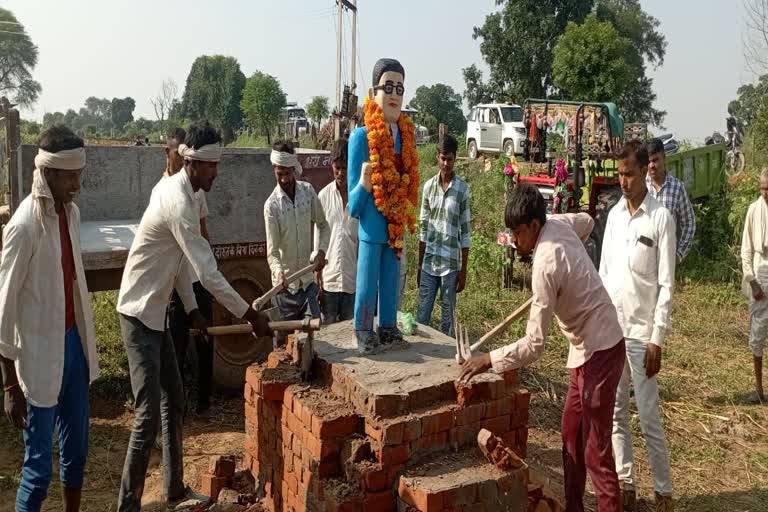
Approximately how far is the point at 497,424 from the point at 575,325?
2.12 ft

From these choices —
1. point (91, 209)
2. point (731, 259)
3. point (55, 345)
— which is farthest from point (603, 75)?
point (55, 345)

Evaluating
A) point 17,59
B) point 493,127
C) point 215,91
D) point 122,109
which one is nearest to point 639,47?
point 493,127

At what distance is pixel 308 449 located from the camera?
Answer: 3.21 metres

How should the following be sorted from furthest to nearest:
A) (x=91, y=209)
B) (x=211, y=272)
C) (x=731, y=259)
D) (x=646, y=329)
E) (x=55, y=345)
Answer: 1. (x=731, y=259)
2. (x=91, y=209)
3. (x=646, y=329)
4. (x=211, y=272)
5. (x=55, y=345)

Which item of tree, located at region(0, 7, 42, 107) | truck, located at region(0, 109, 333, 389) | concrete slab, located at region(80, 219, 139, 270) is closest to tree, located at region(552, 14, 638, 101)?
truck, located at region(0, 109, 333, 389)

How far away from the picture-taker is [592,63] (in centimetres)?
2414

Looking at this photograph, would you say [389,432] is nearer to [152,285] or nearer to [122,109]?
[152,285]

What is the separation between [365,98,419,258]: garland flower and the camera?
3.39 m

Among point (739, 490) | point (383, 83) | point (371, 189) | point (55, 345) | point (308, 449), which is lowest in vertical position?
point (739, 490)

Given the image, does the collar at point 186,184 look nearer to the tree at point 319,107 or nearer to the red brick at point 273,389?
the red brick at point 273,389

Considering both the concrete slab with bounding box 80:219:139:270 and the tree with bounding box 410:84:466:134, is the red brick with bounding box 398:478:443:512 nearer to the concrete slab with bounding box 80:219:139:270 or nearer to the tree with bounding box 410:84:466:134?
the concrete slab with bounding box 80:219:139:270

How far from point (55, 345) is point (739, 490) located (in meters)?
4.03

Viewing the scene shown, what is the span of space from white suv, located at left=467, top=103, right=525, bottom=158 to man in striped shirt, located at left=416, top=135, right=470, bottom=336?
1748cm

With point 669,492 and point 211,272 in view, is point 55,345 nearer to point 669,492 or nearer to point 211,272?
point 211,272
